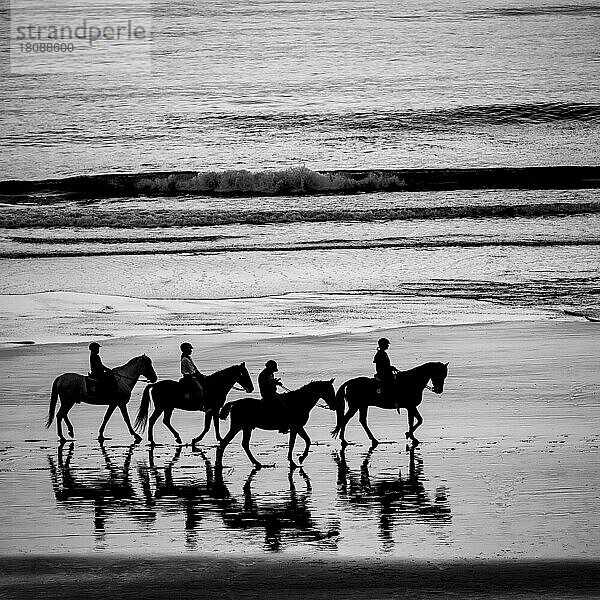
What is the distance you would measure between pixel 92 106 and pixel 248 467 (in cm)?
6414

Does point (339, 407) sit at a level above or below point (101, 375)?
below

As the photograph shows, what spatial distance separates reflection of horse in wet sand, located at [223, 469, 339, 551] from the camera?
11.6 meters

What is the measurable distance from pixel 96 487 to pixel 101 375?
350cm

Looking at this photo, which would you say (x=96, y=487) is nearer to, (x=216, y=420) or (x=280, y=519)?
(x=280, y=519)

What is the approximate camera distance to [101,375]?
17.1 m

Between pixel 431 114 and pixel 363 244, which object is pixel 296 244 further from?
pixel 431 114

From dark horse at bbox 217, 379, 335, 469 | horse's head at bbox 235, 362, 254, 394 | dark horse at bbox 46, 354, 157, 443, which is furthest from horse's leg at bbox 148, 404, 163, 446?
dark horse at bbox 217, 379, 335, 469

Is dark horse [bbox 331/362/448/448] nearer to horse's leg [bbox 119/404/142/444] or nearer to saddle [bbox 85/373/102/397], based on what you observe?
horse's leg [bbox 119/404/142/444]

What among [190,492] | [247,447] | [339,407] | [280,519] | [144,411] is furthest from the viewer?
[144,411]

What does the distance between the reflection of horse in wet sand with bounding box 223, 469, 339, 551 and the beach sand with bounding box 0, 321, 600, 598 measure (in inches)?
1.2

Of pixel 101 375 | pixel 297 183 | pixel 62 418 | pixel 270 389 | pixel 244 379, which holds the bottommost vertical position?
pixel 62 418

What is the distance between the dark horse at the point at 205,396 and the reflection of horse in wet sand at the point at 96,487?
1.30 metres

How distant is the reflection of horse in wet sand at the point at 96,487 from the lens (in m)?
12.9

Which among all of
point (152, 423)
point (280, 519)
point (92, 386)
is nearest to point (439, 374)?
point (152, 423)
